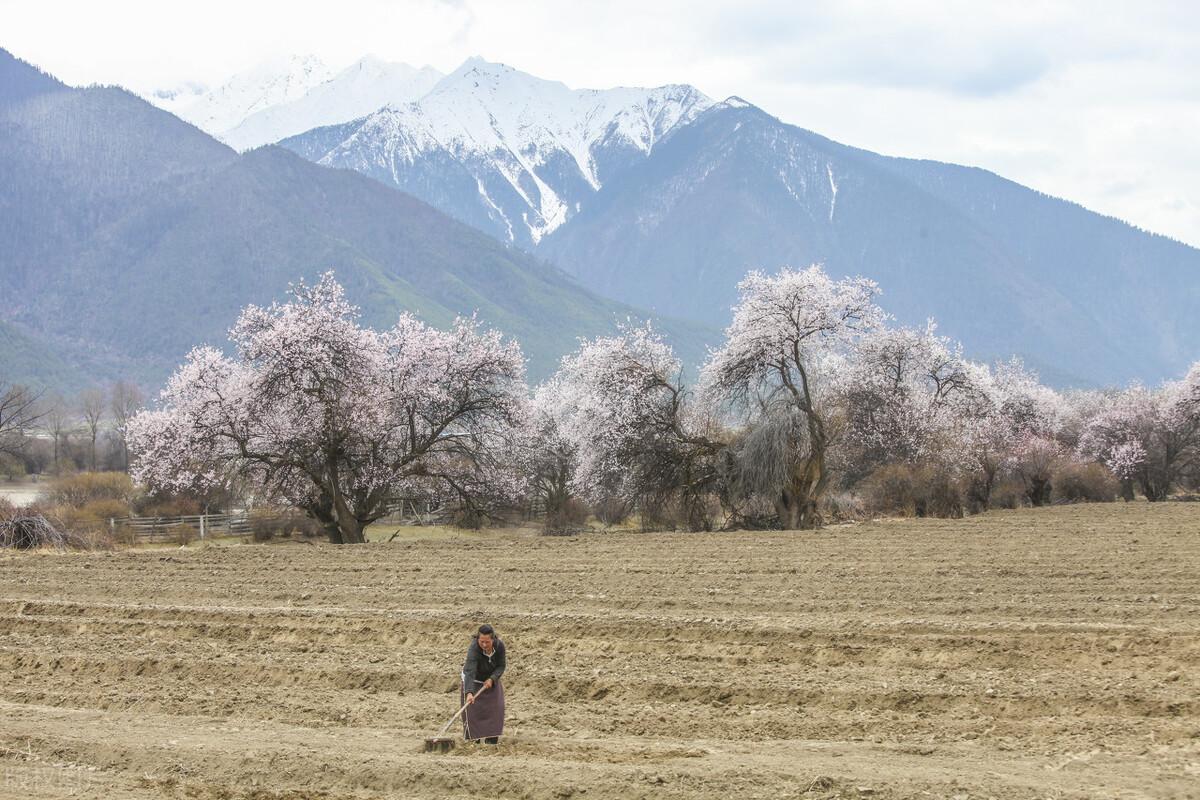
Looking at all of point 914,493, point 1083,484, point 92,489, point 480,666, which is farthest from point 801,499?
point 92,489

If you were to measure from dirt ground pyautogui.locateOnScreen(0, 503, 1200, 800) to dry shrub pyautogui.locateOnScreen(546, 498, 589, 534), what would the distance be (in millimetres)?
22059

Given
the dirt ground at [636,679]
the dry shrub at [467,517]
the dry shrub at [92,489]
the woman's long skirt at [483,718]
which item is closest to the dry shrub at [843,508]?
the dry shrub at [467,517]

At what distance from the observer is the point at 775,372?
1829 inches

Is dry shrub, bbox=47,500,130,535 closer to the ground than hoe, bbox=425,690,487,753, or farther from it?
farther from it

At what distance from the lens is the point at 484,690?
1395 cm

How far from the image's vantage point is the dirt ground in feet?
40.7

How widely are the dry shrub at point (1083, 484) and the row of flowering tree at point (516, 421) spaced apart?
981 cm

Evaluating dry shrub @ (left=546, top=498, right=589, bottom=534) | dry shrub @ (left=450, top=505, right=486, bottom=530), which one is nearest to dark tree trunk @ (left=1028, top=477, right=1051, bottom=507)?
dry shrub @ (left=546, top=498, right=589, bottom=534)

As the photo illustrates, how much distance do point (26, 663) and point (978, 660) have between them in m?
14.1

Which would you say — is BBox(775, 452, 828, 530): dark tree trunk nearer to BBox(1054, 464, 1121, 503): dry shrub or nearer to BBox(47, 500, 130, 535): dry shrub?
BBox(1054, 464, 1121, 503): dry shrub

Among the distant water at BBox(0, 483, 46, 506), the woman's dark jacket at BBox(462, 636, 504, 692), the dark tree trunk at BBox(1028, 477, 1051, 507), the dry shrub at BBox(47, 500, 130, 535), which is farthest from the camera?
the distant water at BBox(0, 483, 46, 506)

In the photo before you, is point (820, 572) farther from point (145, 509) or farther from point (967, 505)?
point (145, 509)

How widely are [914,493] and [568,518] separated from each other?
16276 millimetres

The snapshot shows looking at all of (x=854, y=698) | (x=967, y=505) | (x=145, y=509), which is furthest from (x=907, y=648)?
(x=145, y=509)
